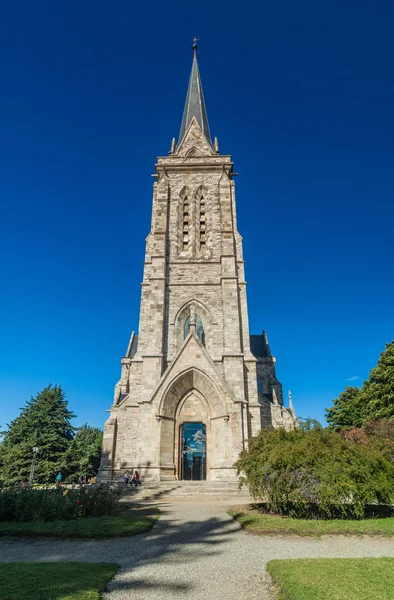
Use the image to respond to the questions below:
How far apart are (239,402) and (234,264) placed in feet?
30.3

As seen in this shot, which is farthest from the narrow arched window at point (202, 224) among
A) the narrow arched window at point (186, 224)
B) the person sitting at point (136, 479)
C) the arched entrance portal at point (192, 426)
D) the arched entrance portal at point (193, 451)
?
the person sitting at point (136, 479)

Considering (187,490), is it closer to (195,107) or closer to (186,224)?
(186,224)

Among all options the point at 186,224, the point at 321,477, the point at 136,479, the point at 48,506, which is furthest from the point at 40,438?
the point at 321,477

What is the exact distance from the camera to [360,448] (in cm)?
1088

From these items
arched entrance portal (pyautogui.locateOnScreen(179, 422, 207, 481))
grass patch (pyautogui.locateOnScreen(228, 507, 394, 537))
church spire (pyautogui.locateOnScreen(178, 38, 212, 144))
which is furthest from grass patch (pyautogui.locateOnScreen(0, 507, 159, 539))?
church spire (pyautogui.locateOnScreen(178, 38, 212, 144))

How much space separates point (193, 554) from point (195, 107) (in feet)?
134

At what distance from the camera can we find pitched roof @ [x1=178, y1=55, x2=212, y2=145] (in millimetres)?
37219

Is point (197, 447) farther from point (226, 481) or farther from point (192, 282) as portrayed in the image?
point (192, 282)

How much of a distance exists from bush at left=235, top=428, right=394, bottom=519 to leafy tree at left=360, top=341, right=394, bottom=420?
14702 millimetres

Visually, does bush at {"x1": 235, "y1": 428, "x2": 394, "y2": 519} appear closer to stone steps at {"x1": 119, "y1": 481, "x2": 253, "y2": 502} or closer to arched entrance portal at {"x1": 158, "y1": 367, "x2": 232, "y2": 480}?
stone steps at {"x1": 119, "y1": 481, "x2": 253, "y2": 502}

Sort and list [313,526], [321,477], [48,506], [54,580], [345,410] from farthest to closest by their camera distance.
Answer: [345,410]
[48,506]
[321,477]
[313,526]
[54,580]

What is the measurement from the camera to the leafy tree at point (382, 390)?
78.6 ft

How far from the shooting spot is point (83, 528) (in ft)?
27.2

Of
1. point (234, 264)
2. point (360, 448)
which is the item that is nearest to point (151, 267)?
point (234, 264)
